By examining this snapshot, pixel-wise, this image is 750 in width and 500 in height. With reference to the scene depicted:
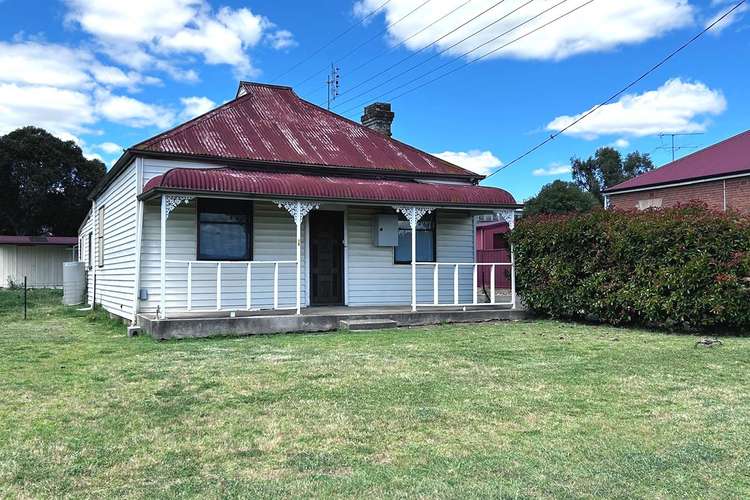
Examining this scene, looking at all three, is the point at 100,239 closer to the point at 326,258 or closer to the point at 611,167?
the point at 326,258

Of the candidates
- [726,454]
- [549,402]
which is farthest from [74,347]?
[726,454]

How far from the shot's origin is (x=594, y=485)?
3.36m

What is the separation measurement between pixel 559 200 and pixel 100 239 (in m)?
32.3

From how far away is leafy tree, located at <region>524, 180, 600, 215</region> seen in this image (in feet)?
134

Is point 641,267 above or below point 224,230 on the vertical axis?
below

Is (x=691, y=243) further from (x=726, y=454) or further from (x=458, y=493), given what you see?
(x=458, y=493)

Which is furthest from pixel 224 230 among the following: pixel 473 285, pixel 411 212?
pixel 473 285

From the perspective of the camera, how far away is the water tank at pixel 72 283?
17375mm

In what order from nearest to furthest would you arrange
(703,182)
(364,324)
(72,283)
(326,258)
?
(364,324)
(326,258)
(72,283)
(703,182)

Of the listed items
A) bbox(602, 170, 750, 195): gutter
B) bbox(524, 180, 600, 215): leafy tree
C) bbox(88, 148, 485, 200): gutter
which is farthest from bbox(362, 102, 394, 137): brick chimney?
bbox(524, 180, 600, 215): leafy tree

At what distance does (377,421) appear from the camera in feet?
15.1

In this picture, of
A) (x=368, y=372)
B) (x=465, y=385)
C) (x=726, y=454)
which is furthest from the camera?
(x=368, y=372)

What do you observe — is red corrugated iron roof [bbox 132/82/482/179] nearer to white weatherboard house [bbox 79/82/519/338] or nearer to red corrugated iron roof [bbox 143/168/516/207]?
white weatherboard house [bbox 79/82/519/338]

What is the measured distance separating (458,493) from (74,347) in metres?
6.89
